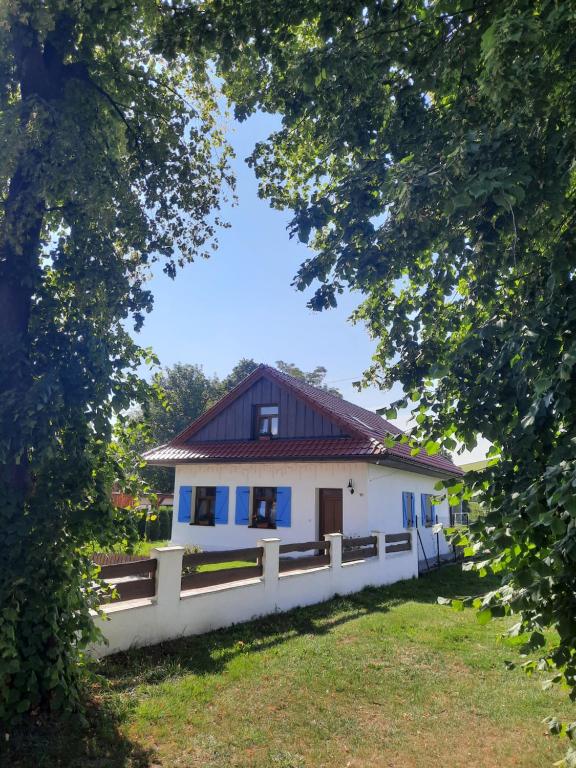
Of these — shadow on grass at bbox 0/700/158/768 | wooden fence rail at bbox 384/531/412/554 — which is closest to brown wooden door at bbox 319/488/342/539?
wooden fence rail at bbox 384/531/412/554

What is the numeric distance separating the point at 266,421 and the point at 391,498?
4.88 m

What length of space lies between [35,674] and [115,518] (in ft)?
4.11

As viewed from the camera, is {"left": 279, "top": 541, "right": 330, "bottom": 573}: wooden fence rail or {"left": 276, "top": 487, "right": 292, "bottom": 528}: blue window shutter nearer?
{"left": 279, "top": 541, "right": 330, "bottom": 573}: wooden fence rail

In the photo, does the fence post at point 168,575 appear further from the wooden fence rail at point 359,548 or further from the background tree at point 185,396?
the background tree at point 185,396

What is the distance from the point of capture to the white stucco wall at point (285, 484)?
43.4ft

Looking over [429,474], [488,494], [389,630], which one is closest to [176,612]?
[389,630]

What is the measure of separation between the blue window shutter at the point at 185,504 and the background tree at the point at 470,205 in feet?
44.8

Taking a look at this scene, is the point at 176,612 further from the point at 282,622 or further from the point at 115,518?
the point at 115,518

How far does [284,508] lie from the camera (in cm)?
1448

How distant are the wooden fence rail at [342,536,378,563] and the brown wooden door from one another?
247 centimetres

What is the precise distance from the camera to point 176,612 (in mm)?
6316

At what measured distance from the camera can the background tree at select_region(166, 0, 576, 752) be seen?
2.58 meters


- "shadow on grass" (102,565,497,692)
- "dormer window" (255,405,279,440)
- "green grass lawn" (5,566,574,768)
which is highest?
"dormer window" (255,405,279,440)

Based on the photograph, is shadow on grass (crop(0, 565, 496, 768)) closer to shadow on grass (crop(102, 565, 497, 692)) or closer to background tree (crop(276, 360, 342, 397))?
shadow on grass (crop(102, 565, 497, 692))
